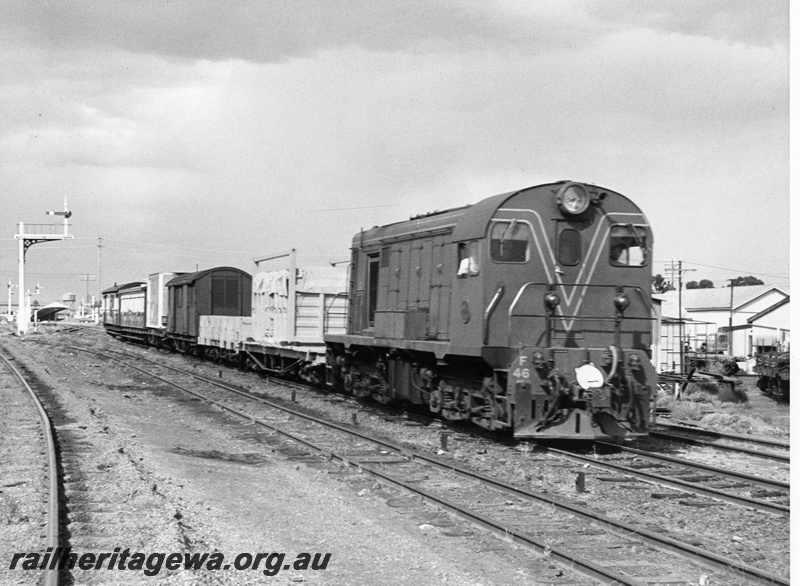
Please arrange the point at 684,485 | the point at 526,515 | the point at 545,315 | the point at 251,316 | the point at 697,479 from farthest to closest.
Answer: the point at 251,316 < the point at 545,315 < the point at 697,479 < the point at 684,485 < the point at 526,515

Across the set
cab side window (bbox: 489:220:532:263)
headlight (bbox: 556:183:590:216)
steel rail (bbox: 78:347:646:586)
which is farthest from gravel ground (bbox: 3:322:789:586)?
headlight (bbox: 556:183:590:216)

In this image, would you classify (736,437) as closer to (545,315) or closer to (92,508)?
(545,315)

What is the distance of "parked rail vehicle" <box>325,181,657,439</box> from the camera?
37.5ft

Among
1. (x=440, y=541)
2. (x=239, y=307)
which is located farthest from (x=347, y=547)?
(x=239, y=307)

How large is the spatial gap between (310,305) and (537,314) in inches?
402

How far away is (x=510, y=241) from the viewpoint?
12.1 metres

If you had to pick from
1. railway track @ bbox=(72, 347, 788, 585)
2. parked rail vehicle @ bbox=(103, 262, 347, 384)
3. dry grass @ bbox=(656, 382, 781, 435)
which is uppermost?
parked rail vehicle @ bbox=(103, 262, 347, 384)

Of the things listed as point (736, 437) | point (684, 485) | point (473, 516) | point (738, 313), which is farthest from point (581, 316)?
point (738, 313)

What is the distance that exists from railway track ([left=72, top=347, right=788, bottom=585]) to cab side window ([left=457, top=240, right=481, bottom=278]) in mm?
2794

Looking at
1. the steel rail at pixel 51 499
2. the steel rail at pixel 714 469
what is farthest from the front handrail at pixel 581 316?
the steel rail at pixel 51 499

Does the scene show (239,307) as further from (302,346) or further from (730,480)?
(730,480)

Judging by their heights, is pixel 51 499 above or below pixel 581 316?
below

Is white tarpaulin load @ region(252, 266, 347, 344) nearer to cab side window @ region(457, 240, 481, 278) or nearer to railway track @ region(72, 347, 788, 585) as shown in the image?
railway track @ region(72, 347, 788, 585)

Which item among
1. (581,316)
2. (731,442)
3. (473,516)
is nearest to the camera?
(473,516)
